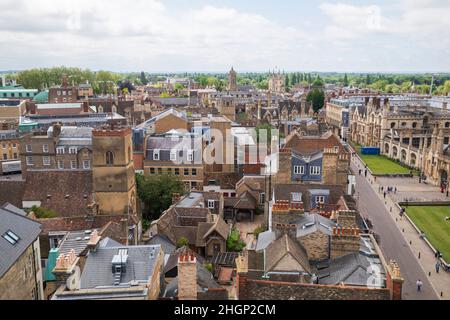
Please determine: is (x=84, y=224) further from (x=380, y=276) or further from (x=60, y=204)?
(x=380, y=276)

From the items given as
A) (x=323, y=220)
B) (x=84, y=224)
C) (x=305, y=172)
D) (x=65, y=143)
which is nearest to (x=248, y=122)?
(x=65, y=143)

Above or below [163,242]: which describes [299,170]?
above

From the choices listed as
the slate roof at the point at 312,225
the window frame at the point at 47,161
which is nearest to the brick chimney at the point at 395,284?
the slate roof at the point at 312,225

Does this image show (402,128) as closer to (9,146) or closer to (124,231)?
(124,231)

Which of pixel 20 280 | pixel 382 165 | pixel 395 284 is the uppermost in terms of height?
pixel 395 284

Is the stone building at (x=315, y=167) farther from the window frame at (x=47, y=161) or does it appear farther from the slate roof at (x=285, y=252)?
the window frame at (x=47, y=161)

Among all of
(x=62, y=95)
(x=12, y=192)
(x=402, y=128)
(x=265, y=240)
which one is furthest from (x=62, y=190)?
(x=62, y=95)
